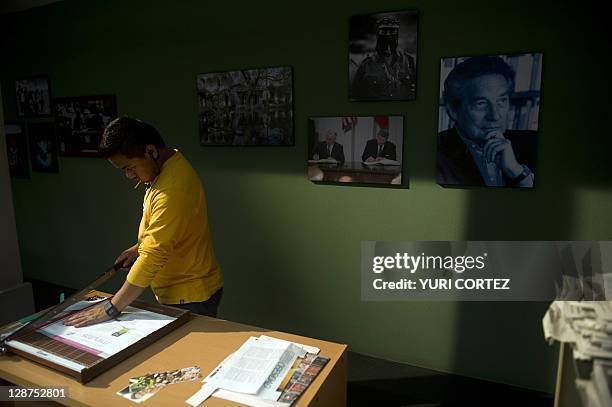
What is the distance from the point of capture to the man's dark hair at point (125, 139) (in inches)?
59.4

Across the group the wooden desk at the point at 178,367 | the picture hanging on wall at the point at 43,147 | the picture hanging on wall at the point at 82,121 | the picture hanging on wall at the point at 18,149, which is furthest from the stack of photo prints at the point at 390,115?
the picture hanging on wall at the point at 18,149

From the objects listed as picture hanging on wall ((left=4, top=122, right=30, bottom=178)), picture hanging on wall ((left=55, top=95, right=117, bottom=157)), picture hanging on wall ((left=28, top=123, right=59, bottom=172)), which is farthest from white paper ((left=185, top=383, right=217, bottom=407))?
picture hanging on wall ((left=4, top=122, right=30, bottom=178))

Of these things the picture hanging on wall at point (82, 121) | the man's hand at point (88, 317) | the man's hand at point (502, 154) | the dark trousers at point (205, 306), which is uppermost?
the picture hanging on wall at point (82, 121)

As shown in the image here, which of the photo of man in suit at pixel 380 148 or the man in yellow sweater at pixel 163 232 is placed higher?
the photo of man in suit at pixel 380 148

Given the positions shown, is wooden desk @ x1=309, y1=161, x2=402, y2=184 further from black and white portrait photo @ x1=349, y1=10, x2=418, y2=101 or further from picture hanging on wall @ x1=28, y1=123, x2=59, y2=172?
picture hanging on wall @ x1=28, y1=123, x2=59, y2=172

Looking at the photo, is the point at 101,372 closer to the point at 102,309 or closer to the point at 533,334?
the point at 102,309

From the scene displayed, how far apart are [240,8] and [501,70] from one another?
5.58 ft

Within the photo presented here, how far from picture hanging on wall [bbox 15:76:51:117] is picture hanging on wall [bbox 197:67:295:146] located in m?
1.81

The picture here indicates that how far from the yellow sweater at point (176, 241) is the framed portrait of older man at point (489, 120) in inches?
55.9

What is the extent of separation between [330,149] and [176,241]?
4.29ft

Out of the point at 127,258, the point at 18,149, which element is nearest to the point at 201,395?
the point at 127,258

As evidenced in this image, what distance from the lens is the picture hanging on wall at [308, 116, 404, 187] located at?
238 cm

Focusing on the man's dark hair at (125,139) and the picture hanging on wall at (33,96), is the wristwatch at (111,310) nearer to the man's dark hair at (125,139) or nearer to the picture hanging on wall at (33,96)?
the man's dark hair at (125,139)

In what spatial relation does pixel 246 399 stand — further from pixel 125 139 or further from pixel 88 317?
pixel 125 139
